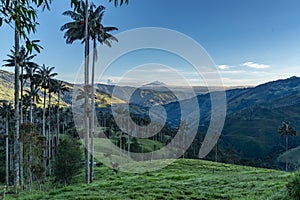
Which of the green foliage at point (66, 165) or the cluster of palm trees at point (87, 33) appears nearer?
the cluster of palm trees at point (87, 33)

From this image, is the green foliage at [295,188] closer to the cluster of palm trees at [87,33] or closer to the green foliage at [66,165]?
the cluster of palm trees at [87,33]

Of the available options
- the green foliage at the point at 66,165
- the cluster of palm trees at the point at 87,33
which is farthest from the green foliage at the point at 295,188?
the green foliage at the point at 66,165

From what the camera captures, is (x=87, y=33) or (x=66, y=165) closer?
(x=87, y=33)

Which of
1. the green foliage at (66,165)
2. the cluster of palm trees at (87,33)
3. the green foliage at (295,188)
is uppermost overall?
the cluster of palm trees at (87,33)

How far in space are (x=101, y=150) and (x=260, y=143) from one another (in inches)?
5746

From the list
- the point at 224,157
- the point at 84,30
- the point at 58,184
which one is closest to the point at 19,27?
the point at 84,30

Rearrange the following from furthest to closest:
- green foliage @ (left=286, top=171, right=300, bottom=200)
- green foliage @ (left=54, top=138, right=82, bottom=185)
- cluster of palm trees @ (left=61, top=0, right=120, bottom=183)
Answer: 1. green foliage @ (left=54, top=138, right=82, bottom=185)
2. cluster of palm trees @ (left=61, top=0, right=120, bottom=183)
3. green foliage @ (left=286, top=171, right=300, bottom=200)

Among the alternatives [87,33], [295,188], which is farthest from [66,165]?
[295,188]

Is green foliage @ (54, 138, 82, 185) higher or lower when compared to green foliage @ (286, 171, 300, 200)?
lower

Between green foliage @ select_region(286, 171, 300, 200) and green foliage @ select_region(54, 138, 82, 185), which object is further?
green foliage @ select_region(54, 138, 82, 185)

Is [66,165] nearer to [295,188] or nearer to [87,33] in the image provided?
[87,33]

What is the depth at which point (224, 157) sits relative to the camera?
114m

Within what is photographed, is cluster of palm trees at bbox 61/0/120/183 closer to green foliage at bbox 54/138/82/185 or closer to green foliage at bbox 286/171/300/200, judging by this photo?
green foliage at bbox 54/138/82/185

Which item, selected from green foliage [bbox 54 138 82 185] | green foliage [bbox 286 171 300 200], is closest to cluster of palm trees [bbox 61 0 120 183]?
green foliage [bbox 54 138 82 185]
